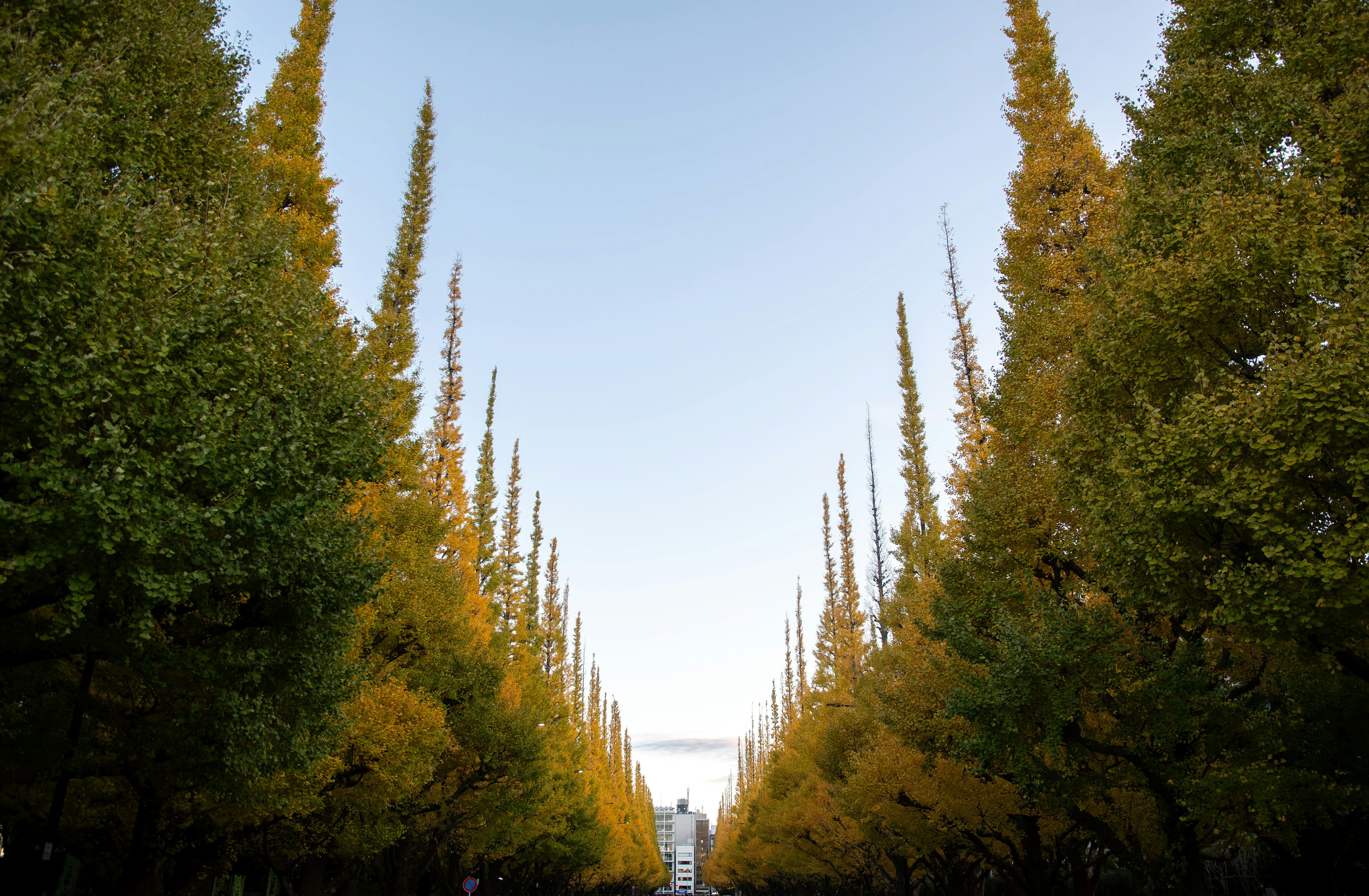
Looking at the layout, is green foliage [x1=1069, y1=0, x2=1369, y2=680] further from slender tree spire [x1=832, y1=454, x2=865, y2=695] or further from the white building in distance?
the white building in distance

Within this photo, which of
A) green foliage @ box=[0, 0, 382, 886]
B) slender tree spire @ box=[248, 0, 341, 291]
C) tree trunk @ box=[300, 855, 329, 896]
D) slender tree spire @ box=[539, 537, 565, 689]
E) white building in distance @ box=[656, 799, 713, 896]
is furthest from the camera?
white building in distance @ box=[656, 799, 713, 896]

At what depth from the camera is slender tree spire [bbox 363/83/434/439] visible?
19.2 m

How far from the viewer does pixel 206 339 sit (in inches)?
324

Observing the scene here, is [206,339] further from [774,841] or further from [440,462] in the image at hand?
[774,841]

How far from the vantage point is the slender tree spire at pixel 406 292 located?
19.2 metres

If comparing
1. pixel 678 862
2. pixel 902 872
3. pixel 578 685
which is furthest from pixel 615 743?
pixel 678 862

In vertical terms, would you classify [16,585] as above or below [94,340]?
below

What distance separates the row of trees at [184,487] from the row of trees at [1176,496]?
1008 centimetres

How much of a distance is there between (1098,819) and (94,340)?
52.6ft

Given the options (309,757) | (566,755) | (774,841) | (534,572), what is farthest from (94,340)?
(774,841)

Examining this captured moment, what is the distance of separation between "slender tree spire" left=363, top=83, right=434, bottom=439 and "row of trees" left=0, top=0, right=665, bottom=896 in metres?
1.06

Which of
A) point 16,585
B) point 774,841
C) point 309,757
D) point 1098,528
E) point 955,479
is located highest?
point 955,479

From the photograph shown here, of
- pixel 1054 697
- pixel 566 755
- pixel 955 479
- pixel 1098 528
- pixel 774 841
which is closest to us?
pixel 1098 528

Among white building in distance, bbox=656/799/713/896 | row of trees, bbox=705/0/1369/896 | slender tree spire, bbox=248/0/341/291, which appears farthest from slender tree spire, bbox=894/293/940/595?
white building in distance, bbox=656/799/713/896
